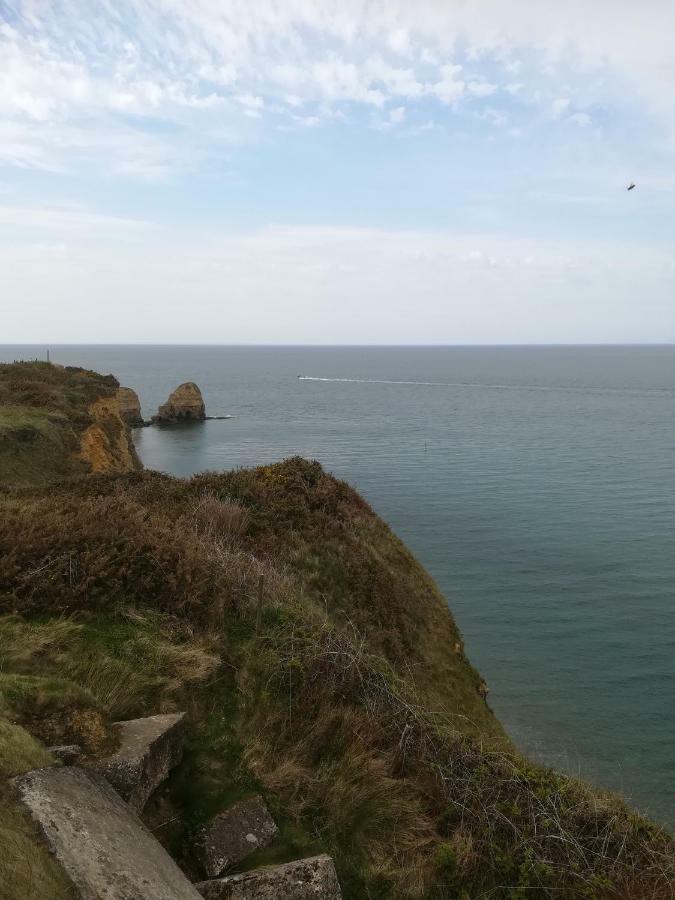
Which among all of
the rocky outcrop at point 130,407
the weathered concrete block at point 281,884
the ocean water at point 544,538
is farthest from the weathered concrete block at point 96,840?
the rocky outcrop at point 130,407

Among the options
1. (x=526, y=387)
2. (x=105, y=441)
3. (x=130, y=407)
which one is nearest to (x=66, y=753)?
(x=105, y=441)

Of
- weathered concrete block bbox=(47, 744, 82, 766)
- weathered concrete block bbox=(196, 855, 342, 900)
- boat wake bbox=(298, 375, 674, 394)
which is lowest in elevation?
weathered concrete block bbox=(196, 855, 342, 900)

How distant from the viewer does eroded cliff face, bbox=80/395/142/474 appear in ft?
98.7

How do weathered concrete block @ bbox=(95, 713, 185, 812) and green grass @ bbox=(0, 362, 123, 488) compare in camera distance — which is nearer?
weathered concrete block @ bbox=(95, 713, 185, 812)

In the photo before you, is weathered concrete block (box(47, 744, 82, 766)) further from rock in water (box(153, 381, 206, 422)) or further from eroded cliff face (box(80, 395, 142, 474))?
rock in water (box(153, 381, 206, 422))

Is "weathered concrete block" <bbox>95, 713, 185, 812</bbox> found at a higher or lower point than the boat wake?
lower

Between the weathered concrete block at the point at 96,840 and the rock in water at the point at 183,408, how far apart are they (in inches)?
3500

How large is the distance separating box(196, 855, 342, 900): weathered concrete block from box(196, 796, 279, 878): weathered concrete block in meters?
0.32

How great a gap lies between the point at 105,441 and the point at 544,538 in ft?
83.9

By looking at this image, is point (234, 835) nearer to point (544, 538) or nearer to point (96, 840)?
point (96, 840)

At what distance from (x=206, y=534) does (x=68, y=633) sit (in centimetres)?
471

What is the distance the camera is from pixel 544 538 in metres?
35.3

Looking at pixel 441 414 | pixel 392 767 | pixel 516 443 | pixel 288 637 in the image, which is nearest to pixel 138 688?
pixel 288 637

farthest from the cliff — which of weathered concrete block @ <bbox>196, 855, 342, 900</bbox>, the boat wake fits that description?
the boat wake
